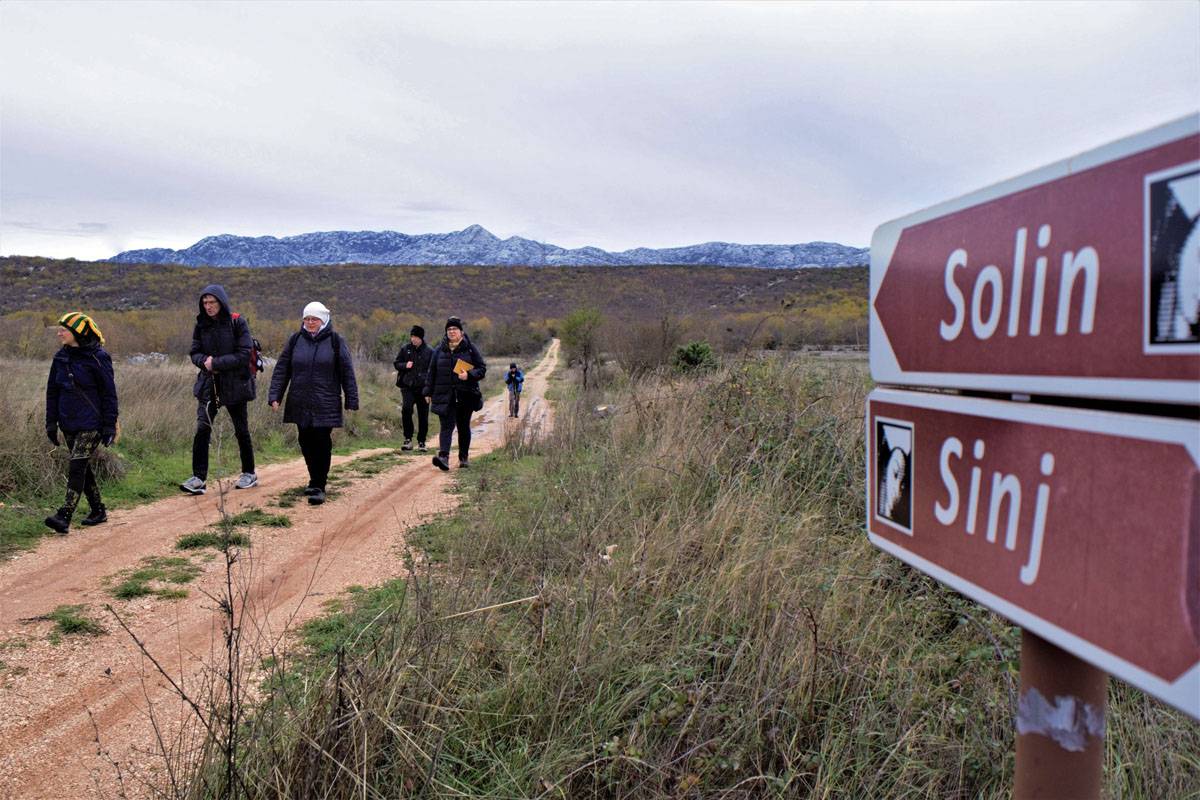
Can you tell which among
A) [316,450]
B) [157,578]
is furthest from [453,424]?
[157,578]

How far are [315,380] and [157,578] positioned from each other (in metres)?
2.96

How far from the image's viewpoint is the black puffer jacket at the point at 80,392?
6.04 m

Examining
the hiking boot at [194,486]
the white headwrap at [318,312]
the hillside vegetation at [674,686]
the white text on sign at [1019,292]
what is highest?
the white headwrap at [318,312]

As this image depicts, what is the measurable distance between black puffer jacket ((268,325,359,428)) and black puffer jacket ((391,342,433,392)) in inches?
142

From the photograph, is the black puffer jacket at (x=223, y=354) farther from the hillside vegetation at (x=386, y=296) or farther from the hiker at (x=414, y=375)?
the hillside vegetation at (x=386, y=296)

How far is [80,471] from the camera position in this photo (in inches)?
232


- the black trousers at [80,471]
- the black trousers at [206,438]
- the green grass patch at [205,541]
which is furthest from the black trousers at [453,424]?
the black trousers at [80,471]

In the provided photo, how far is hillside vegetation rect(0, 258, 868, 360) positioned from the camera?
29.0m

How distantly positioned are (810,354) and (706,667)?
541cm

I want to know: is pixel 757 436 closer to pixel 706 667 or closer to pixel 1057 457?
pixel 706 667

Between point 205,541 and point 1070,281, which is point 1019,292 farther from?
point 205,541

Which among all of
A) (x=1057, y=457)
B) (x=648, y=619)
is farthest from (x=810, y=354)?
(x=1057, y=457)

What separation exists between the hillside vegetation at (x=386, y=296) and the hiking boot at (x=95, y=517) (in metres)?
13.3

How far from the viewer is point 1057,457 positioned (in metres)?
0.90
